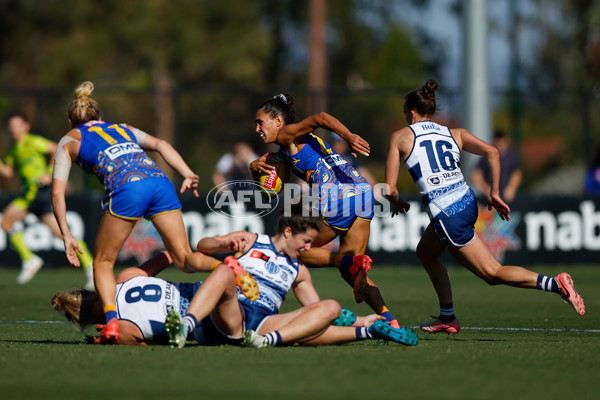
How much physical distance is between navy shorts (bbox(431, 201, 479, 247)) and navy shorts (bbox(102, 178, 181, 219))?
2.17 metres

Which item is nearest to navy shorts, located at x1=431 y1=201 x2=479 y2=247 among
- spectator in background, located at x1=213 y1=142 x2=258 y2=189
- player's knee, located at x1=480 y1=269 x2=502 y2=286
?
player's knee, located at x1=480 y1=269 x2=502 y2=286

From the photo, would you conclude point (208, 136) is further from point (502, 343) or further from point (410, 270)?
point (502, 343)

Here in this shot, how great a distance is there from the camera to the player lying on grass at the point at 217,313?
20.6ft

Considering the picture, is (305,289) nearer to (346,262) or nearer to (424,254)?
(346,262)

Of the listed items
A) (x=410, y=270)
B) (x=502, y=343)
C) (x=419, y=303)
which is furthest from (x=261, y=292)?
(x=410, y=270)

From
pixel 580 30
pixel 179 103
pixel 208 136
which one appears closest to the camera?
pixel 179 103

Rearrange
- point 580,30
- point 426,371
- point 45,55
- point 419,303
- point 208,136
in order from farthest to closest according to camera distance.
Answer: point 580,30 → point 45,55 → point 208,136 → point 419,303 → point 426,371

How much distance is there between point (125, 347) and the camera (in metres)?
6.45

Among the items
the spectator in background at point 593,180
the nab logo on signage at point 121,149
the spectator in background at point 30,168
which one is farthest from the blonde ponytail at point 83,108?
the spectator in background at point 593,180

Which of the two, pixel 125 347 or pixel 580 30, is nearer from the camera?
pixel 125 347

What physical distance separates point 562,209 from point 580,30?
26.9 metres

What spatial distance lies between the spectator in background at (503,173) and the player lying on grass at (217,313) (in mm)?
9627

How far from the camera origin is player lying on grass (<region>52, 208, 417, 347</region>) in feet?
20.6

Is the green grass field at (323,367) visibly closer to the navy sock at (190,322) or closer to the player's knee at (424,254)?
the navy sock at (190,322)
